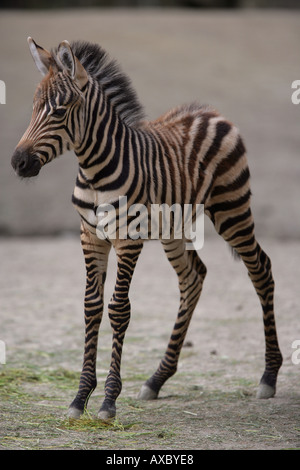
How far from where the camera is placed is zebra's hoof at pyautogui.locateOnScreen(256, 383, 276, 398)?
5.33 m

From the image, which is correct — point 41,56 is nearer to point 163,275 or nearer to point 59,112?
point 59,112

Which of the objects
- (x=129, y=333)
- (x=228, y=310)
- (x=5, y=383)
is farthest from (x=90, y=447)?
(x=228, y=310)

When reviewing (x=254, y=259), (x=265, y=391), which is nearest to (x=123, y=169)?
(x=254, y=259)

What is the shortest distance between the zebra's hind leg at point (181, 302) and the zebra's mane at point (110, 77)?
3.61 ft

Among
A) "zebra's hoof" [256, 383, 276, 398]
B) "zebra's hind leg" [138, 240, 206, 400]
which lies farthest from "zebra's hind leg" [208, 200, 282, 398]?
"zebra's hind leg" [138, 240, 206, 400]

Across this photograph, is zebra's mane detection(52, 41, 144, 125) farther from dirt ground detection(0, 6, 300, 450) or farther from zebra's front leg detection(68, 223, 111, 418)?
dirt ground detection(0, 6, 300, 450)

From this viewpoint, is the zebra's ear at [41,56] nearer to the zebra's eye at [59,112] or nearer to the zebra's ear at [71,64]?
the zebra's ear at [71,64]

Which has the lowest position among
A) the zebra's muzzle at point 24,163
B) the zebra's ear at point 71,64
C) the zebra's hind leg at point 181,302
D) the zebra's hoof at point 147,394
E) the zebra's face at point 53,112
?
the zebra's hoof at point 147,394

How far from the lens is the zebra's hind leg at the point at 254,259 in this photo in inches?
214

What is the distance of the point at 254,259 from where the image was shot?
17.9ft

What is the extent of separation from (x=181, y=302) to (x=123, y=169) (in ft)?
4.84

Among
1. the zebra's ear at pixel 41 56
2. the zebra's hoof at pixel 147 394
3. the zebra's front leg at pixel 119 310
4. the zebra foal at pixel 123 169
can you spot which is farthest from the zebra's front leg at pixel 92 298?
the zebra's ear at pixel 41 56

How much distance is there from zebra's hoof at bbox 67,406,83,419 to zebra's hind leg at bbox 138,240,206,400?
927 millimetres

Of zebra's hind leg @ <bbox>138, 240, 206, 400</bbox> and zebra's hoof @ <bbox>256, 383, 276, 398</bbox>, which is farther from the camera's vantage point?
zebra's hind leg @ <bbox>138, 240, 206, 400</bbox>
